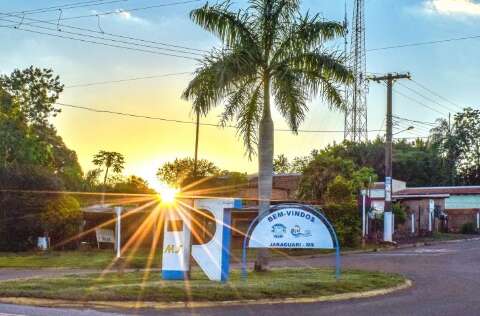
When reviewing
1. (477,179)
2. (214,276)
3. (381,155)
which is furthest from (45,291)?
(477,179)

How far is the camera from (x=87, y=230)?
43375 millimetres

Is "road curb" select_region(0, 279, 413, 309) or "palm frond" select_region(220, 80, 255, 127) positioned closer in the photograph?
"road curb" select_region(0, 279, 413, 309)

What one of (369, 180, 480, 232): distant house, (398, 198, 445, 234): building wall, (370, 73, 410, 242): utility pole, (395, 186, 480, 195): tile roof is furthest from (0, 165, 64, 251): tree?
(395, 186, 480, 195): tile roof

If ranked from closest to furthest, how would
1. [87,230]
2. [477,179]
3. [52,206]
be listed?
[52,206]
[87,230]
[477,179]

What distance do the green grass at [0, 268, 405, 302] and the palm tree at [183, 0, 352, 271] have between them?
342 cm

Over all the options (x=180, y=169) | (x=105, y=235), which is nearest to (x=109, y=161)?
(x=180, y=169)

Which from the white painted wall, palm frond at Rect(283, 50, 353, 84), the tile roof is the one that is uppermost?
palm frond at Rect(283, 50, 353, 84)

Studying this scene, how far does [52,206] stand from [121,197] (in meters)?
22.4

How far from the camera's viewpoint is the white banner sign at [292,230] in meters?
Result: 18.6

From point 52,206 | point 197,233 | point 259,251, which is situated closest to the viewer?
point 197,233

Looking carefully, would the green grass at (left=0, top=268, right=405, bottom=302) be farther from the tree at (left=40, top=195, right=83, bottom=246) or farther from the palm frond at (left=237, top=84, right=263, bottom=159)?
the tree at (left=40, top=195, right=83, bottom=246)

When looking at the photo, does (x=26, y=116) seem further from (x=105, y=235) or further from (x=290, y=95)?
(x=290, y=95)

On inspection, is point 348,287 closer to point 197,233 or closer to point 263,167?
point 197,233

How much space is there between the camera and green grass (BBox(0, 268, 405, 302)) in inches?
566
